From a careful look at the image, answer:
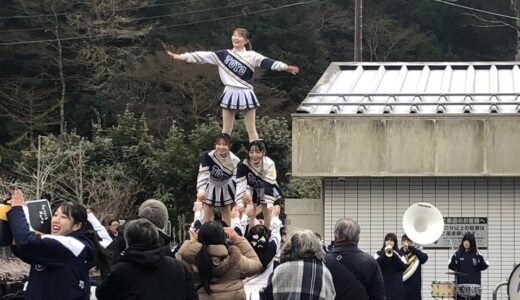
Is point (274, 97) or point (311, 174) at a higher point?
point (274, 97)

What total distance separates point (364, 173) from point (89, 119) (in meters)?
27.7

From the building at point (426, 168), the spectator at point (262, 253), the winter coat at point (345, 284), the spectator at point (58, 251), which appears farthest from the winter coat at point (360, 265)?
the building at point (426, 168)

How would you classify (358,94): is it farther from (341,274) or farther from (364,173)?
(341,274)

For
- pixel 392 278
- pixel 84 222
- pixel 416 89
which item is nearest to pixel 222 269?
pixel 84 222

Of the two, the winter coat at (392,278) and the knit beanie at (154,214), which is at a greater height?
the knit beanie at (154,214)

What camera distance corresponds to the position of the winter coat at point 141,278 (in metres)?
7.32

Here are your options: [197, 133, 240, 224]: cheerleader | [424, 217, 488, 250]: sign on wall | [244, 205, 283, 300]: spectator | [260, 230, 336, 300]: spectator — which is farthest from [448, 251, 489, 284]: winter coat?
[260, 230, 336, 300]: spectator

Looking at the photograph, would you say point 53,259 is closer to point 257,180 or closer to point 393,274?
point 257,180

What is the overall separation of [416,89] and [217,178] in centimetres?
921

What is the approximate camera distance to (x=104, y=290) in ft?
24.2

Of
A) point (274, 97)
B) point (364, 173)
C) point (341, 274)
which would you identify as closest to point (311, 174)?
point (364, 173)

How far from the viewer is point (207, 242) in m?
8.27

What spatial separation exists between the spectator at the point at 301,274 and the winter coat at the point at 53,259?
1418mm

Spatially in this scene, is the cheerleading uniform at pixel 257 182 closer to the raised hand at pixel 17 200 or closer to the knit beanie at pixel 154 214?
the knit beanie at pixel 154 214
